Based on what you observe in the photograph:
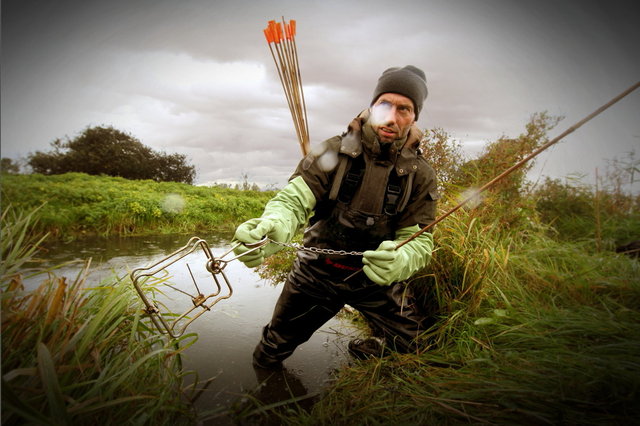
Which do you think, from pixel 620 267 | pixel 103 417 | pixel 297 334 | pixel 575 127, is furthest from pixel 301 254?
pixel 620 267

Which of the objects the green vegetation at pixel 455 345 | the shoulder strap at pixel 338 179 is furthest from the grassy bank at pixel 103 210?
the shoulder strap at pixel 338 179

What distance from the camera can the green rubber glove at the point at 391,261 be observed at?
1870mm

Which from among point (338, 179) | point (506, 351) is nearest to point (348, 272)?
point (338, 179)

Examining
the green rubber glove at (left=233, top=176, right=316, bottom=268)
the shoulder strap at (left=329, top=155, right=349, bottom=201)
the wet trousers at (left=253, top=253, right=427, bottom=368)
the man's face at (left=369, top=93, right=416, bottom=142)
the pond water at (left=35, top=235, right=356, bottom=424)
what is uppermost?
the man's face at (left=369, top=93, right=416, bottom=142)

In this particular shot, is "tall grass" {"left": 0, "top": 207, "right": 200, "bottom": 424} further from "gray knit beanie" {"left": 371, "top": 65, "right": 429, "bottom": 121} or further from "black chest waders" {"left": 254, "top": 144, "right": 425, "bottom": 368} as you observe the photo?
"gray knit beanie" {"left": 371, "top": 65, "right": 429, "bottom": 121}

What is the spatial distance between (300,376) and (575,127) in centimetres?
230

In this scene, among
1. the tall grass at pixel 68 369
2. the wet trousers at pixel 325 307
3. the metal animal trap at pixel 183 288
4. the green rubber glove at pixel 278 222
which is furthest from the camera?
the wet trousers at pixel 325 307

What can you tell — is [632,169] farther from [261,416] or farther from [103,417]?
[103,417]

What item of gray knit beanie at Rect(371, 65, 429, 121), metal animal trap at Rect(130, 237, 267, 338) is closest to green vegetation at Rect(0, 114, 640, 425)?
metal animal trap at Rect(130, 237, 267, 338)

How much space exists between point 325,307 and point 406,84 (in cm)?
188

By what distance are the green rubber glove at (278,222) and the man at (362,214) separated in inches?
0.4

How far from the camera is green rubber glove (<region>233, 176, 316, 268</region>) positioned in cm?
163

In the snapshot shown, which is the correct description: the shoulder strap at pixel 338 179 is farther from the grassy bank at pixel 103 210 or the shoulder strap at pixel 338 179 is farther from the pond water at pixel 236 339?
the grassy bank at pixel 103 210

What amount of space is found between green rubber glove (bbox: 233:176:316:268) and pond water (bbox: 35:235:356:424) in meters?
0.37
